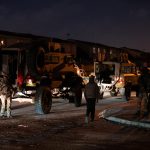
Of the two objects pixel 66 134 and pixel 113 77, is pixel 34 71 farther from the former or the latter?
pixel 113 77

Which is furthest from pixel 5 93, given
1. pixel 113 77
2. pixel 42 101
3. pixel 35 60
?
pixel 113 77

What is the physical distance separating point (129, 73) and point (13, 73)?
623 inches

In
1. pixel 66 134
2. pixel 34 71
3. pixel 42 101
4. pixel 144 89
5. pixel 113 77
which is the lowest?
pixel 66 134

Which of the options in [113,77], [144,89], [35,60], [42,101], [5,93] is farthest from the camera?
[113,77]

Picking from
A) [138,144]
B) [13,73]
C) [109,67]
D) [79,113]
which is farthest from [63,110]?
[109,67]

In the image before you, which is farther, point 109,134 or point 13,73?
point 13,73

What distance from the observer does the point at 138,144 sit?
1191 centimetres

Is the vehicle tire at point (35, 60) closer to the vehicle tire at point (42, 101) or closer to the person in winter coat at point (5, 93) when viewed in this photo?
Answer: the vehicle tire at point (42, 101)

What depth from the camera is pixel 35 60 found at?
1944 centimetres

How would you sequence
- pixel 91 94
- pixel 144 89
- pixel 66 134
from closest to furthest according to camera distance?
1. pixel 66 134
2. pixel 91 94
3. pixel 144 89

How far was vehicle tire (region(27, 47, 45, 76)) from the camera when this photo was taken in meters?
19.1

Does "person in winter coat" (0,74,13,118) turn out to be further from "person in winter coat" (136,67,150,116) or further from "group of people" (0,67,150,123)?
"person in winter coat" (136,67,150,116)

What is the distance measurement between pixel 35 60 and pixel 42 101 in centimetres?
169

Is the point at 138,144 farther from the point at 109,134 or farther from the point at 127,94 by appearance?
the point at 127,94
